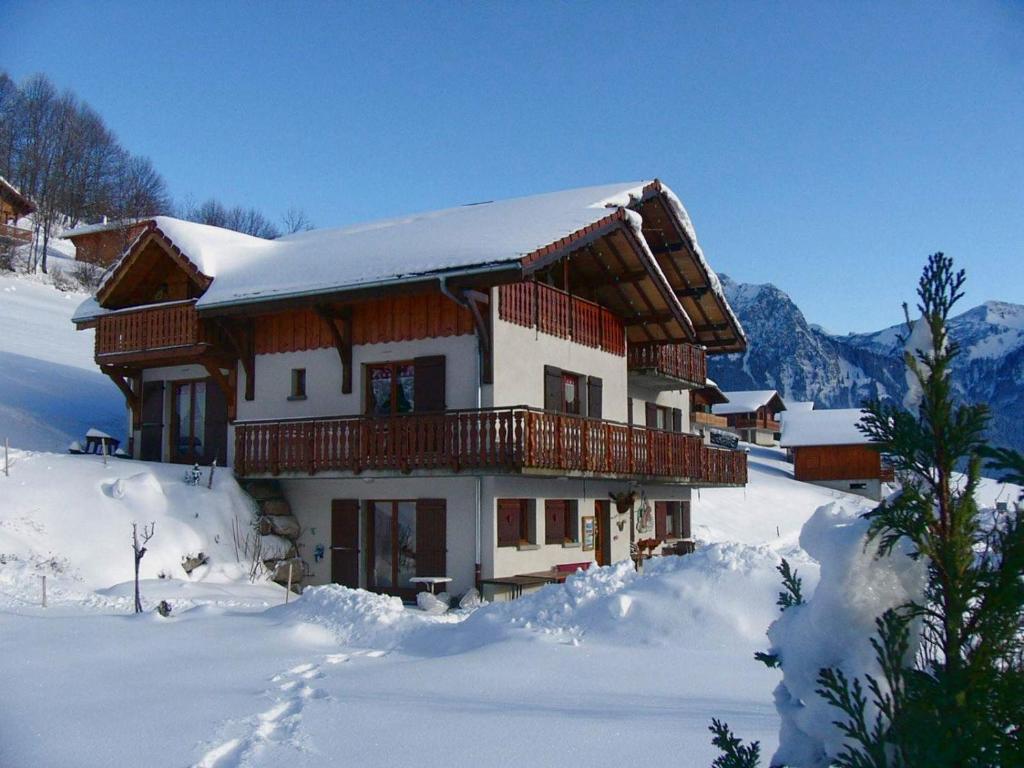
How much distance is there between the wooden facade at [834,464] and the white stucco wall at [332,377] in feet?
137

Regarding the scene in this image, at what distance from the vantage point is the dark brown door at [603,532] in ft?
70.3

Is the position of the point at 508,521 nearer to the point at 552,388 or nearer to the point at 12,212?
the point at 552,388

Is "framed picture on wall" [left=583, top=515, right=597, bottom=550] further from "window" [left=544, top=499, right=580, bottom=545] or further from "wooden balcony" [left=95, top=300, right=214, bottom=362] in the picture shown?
"wooden balcony" [left=95, top=300, right=214, bottom=362]

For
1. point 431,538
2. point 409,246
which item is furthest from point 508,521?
point 409,246

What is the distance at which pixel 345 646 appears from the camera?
33.9 ft

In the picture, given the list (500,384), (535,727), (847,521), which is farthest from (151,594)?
(847,521)

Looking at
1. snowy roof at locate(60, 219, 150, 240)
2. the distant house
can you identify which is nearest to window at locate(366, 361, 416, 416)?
the distant house

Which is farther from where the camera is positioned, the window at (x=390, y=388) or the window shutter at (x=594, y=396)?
the window shutter at (x=594, y=396)

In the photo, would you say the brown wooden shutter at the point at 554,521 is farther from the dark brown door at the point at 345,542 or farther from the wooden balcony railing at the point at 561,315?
the dark brown door at the point at 345,542

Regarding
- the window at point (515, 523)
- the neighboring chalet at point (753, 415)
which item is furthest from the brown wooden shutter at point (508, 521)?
the neighboring chalet at point (753, 415)

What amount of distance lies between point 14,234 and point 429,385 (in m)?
40.6

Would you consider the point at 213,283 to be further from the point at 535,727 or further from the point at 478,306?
the point at 535,727

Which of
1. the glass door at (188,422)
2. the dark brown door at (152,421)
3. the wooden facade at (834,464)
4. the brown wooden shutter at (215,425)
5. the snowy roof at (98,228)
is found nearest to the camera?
the brown wooden shutter at (215,425)

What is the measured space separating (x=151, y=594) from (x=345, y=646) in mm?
5575
